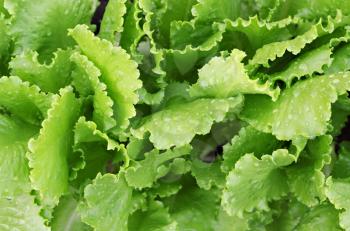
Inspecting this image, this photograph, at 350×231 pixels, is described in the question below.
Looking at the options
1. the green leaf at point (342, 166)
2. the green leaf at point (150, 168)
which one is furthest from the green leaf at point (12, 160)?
the green leaf at point (342, 166)

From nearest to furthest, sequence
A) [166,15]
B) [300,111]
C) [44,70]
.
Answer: [300,111] → [44,70] → [166,15]

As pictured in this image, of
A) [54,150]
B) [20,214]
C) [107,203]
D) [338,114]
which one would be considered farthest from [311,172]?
[20,214]

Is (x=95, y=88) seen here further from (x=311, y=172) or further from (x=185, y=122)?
(x=311, y=172)

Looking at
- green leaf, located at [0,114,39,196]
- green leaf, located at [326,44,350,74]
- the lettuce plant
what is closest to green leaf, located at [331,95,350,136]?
the lettuce plant

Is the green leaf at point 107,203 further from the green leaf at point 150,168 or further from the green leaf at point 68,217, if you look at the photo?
the green leaf at point 68,217

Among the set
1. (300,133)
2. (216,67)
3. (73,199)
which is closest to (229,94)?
(216,67)

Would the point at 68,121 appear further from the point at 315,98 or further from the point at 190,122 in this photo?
the point at 315,98
